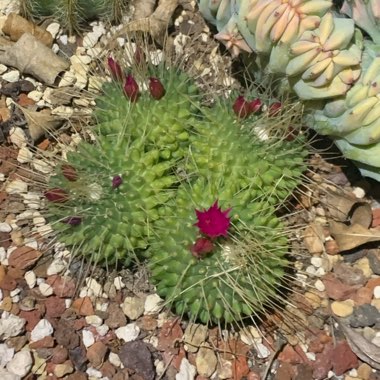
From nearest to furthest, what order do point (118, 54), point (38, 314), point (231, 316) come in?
point (231, 316) < point (38, 314) < point (118, 54)

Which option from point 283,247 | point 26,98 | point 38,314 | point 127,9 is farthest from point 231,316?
point 127,9

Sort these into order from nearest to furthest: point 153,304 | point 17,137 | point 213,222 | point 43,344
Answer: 1. point 213,222
2. point 43,344
3. point 153,304
4. point 17,137

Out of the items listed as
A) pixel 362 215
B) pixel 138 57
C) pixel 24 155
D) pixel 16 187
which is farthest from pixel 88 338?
pixel 362 215


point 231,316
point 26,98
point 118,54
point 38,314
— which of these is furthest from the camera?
point 26,98

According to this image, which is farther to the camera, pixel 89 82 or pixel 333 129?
pixel 89 82

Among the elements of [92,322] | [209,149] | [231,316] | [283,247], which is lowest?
[92,322]

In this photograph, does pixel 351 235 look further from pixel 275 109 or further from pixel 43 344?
pixel 43 344

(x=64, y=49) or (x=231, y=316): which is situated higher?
(x=64, y=49)

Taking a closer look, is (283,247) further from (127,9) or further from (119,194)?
(127,9)
